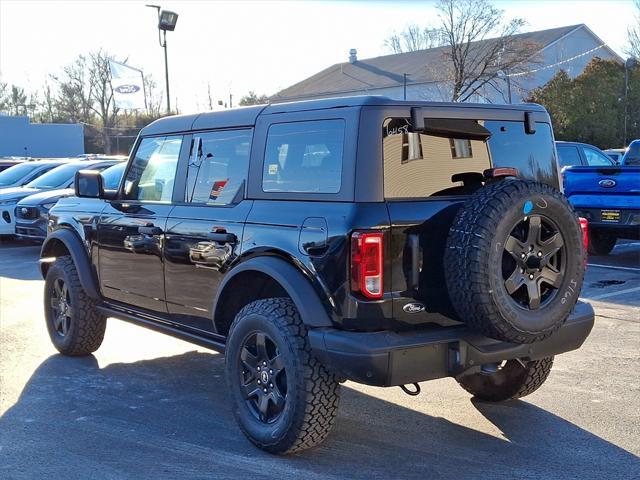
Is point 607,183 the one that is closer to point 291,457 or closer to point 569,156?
point 569,156

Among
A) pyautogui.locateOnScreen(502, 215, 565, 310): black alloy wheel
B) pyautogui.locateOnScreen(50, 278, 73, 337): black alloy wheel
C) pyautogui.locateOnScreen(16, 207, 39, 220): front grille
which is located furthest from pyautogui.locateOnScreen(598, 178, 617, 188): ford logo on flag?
pyautogui.locateOnScreen(16, 207, 39, 220): front grille

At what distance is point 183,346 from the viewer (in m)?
6.66

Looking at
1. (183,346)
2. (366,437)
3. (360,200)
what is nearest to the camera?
(360,200)

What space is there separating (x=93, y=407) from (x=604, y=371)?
3790 mm

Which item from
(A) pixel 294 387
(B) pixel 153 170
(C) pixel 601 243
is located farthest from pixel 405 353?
(C) pixel 601 243

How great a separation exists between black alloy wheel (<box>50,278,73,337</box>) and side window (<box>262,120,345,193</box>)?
2.64 m

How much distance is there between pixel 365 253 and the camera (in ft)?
12.0

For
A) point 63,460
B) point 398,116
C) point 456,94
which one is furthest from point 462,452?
point 456,94

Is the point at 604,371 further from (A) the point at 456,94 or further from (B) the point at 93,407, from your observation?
(A) the point at 456,94

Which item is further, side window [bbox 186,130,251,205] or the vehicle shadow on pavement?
side window [bbox 186,130,251,205]

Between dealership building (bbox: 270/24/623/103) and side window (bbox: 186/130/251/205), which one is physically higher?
dealership building (bbox: 270/24/623/103)

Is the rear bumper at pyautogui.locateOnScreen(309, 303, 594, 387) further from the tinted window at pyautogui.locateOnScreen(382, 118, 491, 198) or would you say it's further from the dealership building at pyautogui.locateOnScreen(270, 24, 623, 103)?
the dealership building at pyautogui.locateOnScreen(270, 24, 623, 103)

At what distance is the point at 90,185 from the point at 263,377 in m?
2.50

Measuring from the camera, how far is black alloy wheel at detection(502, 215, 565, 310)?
3.77 m
